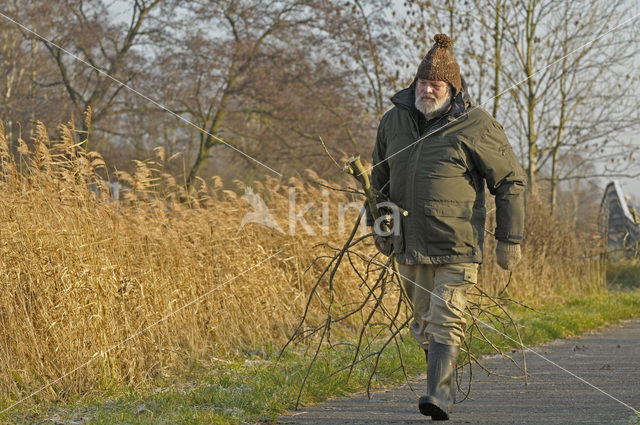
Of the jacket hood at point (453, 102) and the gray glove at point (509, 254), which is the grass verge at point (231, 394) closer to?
the gray glove at point (509, 254)

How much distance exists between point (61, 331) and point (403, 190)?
2.54 meters

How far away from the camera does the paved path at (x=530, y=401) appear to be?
4191 millimetres

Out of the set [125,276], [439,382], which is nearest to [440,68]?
[439,382]

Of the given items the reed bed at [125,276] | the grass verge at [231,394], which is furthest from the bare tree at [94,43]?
the grass verge at [231,394]

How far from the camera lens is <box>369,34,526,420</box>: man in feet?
13.6

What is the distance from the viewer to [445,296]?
415 cm

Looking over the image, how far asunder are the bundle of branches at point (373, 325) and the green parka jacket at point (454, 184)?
31 centimetres

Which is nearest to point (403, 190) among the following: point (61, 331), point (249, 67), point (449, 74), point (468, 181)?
point (468, 181)

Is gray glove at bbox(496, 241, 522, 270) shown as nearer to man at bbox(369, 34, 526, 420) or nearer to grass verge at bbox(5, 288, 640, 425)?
man at bbox(369, 34, 526, 420)

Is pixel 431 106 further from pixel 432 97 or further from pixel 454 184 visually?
pixel 454 184

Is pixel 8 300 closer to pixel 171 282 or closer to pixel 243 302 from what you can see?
pixel 171 282

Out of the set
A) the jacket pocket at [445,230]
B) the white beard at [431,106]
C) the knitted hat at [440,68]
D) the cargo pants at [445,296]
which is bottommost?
the cargo pants at [445,296]

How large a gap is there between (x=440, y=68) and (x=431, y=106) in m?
0.22

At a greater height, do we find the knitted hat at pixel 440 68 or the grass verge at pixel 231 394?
the knitted hat at pixel 440 68
